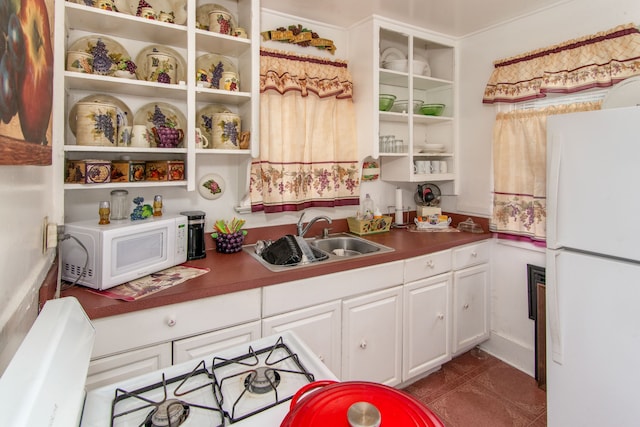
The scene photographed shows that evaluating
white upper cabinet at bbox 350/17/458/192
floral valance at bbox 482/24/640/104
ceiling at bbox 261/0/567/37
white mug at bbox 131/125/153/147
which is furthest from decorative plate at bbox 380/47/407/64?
white mug at bbox 131/125/153/147

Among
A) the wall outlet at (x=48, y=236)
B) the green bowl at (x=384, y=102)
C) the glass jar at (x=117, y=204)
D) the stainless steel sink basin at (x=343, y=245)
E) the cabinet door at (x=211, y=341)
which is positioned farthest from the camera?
the green bowl at (x=384, y=102)

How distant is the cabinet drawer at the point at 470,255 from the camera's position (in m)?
2.25

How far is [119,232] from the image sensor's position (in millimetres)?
1310

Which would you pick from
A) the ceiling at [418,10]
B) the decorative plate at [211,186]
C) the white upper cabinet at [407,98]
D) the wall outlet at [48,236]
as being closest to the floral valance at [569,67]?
the ceiling at [418,10]

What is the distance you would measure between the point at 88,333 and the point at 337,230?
1870 mm

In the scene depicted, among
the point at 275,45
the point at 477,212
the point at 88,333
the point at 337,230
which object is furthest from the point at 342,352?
the point at 275,45

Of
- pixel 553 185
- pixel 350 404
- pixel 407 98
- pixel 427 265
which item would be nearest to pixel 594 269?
pixel 553 185

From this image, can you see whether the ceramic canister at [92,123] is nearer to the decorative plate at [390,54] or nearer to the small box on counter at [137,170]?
the small box on counter at [137,170]

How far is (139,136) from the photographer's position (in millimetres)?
1574

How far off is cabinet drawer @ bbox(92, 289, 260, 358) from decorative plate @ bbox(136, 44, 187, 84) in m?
1.13

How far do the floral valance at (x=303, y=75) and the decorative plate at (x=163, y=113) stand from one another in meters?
0.51

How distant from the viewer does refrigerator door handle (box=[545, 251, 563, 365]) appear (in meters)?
1.62

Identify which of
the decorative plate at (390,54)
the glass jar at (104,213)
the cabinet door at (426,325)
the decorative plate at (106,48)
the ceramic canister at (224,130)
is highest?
the decorative plate at (390,54)

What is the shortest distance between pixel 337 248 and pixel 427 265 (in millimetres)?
602
